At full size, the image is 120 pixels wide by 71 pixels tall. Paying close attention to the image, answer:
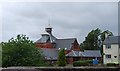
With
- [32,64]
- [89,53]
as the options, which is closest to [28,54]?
[32,64]

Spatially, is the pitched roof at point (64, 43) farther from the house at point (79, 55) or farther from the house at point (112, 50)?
the house at point (112, 50)

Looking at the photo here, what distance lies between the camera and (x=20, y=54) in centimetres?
1975

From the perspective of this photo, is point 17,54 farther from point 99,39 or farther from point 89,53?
point 99,39

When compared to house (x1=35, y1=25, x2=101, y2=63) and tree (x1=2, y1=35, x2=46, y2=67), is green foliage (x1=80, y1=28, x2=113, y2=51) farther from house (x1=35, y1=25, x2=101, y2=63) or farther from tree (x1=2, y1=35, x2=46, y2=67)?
tree (x1=2, y1=35, x2=46, y2=67)

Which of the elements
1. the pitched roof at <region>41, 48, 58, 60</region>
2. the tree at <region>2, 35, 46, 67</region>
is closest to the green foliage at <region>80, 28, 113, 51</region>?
the pitched roof at <region>41, 48, 58, 60</region>

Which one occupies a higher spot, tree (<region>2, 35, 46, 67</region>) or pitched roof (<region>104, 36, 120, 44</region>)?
pitched roof (<region>104, 36, 120, 44</region>)

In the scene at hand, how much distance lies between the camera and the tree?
63.4 feet

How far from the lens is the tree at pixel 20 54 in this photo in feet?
63.4

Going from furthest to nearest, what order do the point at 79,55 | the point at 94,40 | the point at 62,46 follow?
the point at 94,40
the point at 62,46
the point at 79,55

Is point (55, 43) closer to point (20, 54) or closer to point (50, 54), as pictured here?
point (50, 54)

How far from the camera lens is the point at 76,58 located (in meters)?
50.1

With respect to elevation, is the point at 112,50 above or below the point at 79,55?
above

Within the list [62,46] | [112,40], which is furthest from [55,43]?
[112,40]

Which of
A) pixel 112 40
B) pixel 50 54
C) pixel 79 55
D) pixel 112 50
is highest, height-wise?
pixel 112 40
